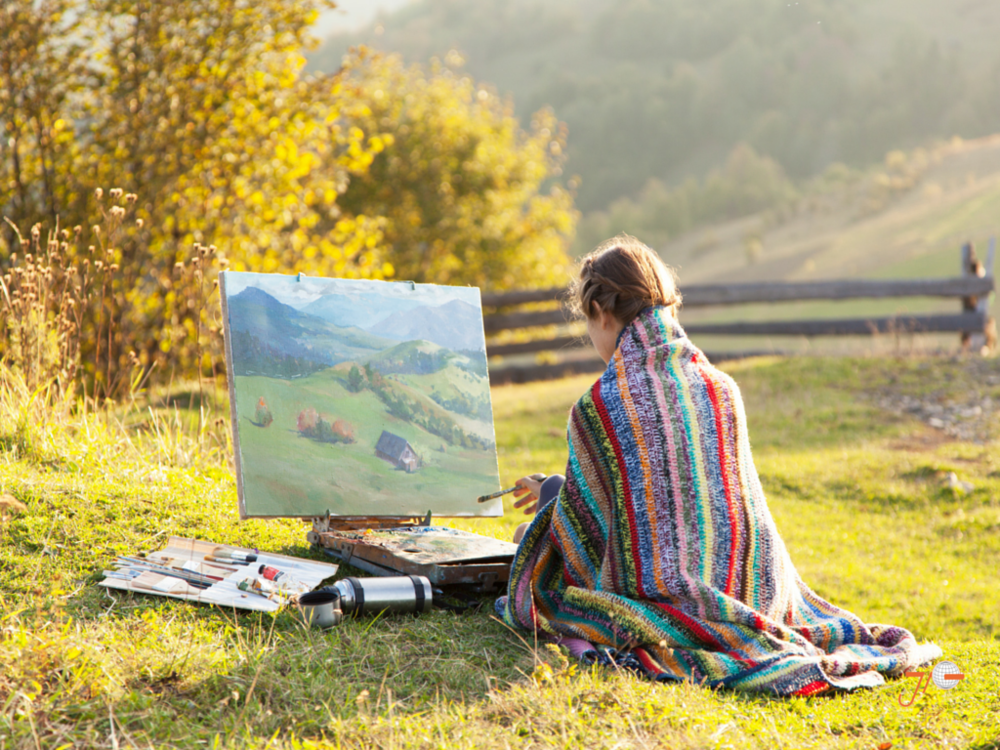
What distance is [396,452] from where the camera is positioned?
3.76m

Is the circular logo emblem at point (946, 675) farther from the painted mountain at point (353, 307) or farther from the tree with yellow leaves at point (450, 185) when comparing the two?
the tree with yellow leaves at point (450, 185)

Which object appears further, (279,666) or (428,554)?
(428,554)

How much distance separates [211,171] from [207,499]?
392 centimetres

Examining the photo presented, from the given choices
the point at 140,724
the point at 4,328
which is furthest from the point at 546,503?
the point at 4,328

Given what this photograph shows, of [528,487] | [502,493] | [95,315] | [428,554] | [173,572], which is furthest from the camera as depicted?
[95,315]

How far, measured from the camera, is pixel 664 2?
283 ft

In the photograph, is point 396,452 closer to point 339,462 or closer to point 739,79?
point 339,462

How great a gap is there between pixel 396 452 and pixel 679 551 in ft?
5.07

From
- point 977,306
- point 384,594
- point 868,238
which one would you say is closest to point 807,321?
point 977,306

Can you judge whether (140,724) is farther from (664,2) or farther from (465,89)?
(664,2)

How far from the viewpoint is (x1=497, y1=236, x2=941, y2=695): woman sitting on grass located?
8.38ft

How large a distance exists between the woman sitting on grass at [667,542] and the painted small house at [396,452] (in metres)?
0.97

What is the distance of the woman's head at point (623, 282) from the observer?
2826mm

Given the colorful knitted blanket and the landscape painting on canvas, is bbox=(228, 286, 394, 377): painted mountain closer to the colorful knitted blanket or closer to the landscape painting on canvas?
the landscape painting on canvas
